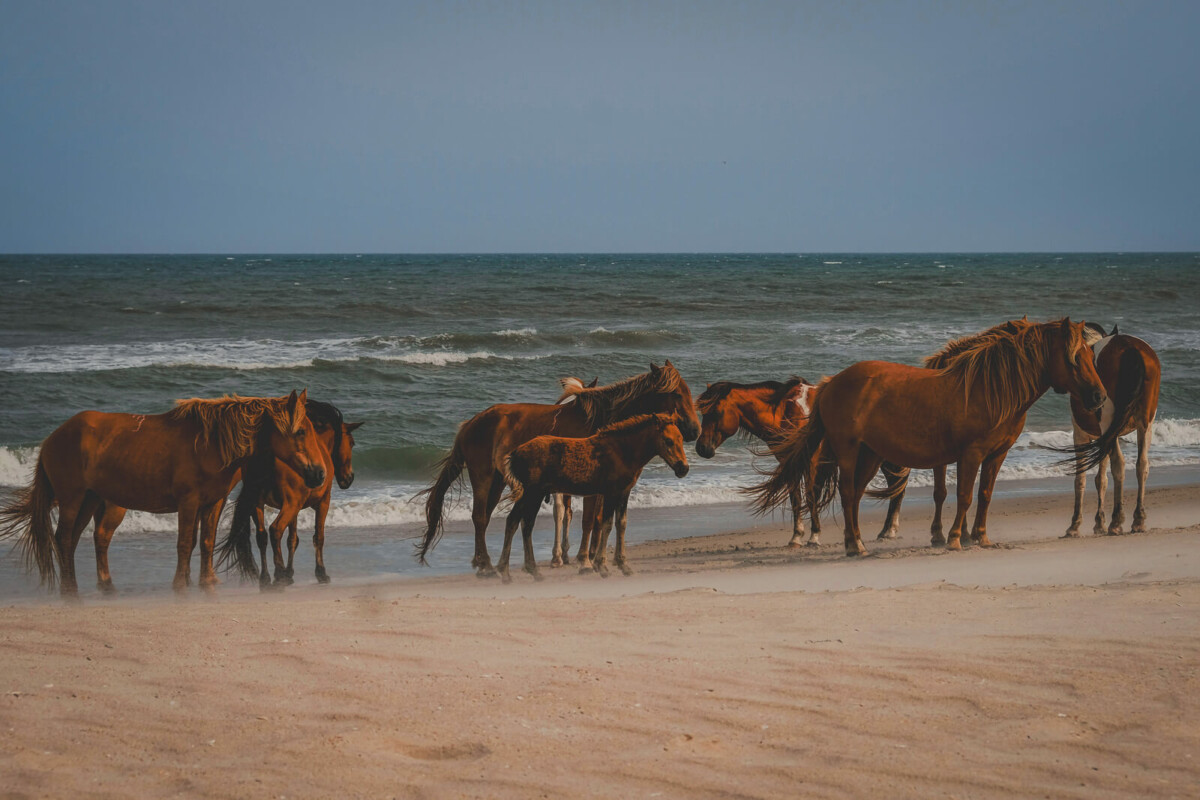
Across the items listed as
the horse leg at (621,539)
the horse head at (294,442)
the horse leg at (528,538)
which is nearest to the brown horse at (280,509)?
the horse head at (294,442)

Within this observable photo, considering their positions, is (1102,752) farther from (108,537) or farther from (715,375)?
(715,375)

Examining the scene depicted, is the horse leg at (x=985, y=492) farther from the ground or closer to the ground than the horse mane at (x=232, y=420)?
→ closer to the ground

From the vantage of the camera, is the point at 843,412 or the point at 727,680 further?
the point at 843,412

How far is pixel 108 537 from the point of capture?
8180 millimetres

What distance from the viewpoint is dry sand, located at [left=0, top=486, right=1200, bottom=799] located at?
3.80 m

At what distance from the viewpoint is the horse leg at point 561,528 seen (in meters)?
9.39

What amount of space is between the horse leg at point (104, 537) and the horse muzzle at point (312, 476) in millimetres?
1505

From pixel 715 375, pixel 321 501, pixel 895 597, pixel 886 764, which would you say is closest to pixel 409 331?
pixel 715 375

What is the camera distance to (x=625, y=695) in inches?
182

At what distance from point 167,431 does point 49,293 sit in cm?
4796

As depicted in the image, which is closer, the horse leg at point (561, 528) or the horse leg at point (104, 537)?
the horse leg at point (104, 537)

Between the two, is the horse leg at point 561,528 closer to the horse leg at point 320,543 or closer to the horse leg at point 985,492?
the horse leg at point 320,543

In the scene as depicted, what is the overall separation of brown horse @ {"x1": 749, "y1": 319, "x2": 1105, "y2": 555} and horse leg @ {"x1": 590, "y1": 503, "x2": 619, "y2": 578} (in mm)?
1965

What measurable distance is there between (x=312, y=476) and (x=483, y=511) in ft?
5.58
